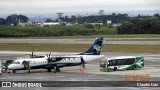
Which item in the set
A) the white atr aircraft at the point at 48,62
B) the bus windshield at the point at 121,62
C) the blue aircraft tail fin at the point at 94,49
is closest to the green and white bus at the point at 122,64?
the bus windshield at the point at 121,62

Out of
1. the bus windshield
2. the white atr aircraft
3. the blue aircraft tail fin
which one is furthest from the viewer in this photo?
the blue aircraft tail fin

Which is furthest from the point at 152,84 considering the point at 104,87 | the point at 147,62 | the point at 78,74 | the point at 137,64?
the point at 147,62

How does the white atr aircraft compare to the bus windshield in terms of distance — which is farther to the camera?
the bus windshield

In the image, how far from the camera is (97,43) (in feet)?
263

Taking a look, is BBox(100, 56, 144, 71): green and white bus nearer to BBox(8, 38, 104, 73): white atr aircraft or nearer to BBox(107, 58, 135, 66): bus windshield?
BBox(107, 58, 135, 66): bus windshield

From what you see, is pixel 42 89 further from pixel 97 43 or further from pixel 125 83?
pixel 97 43

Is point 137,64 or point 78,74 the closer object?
point 78,74

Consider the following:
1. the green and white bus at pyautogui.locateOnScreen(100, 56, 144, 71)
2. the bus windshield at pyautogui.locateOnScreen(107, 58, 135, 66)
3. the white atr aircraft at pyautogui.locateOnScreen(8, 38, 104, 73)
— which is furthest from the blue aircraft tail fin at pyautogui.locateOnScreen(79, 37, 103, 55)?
the bus windshield at pyautogui.locateOnScreen(107, 58, 135, 66)

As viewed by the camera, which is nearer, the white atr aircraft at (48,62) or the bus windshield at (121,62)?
the white atr aircraft at (48,62)

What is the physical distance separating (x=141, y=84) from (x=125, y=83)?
2.75m

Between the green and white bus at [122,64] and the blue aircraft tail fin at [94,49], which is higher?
the blue aircraft tail fin at [94,49]

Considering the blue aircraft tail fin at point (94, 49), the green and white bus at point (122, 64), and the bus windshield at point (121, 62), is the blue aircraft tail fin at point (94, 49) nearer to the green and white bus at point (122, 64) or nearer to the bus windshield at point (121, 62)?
the green and white bus at point (122, 64)

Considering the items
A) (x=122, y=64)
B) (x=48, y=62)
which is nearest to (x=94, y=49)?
(x=122, y=64)

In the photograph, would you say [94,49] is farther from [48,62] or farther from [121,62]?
[48,62]
